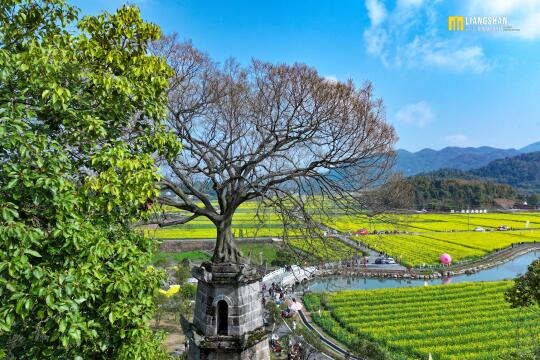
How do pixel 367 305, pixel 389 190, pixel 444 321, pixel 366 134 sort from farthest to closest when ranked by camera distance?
pixel 367 305 < pixel 444 321 < pixel 389 190 < pixel 366 134

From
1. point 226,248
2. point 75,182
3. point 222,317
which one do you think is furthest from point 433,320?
point 75,182

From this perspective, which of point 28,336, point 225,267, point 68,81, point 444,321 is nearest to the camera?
point 28,336

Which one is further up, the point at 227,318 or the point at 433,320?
the point at 227,318

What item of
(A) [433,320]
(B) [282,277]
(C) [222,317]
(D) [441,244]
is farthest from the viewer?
(D) [441,244]

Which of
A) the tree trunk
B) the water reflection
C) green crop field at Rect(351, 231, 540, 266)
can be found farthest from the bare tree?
green crop field at Rect(351, 231, 540, 266)

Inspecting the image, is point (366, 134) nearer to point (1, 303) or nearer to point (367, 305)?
→ point (1, 303)

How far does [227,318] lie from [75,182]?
4.14 m

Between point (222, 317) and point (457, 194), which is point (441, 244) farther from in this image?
point (457, 194)

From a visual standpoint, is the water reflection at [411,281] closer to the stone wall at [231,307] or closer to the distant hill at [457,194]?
the stone wall at [231,307]

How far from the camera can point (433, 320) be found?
72.8 feet

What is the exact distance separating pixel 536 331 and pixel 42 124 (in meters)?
25.5

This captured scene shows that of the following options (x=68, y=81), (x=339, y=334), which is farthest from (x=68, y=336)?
(x=339, y=334)

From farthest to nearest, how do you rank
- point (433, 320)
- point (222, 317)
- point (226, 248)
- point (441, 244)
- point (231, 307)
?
point (441, 244) < point (433, 320) < point (226, 248) < point (222, 317) < point (231, 307)

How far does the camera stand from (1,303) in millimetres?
3289
